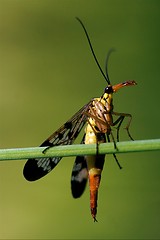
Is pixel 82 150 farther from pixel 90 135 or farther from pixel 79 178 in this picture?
pixel 79 178

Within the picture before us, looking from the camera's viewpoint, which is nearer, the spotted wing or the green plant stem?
the green plant stem

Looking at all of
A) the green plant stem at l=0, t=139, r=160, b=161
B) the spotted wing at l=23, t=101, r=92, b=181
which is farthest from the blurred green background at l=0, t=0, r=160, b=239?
the green plant stem at l=0, t=139, r=160, b=161

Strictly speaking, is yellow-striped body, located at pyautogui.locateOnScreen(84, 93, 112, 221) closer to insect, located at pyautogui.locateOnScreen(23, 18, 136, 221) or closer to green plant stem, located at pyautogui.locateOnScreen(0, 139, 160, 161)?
insect, located at pyautogui.locateOnScreen(23, 18, 136, 221)

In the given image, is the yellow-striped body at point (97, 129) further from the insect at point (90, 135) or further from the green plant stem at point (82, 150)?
the green plant stem at point (82, 150)

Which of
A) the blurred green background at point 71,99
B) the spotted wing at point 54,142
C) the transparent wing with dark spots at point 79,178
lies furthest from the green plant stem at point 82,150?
the blurred green background at point 71,99

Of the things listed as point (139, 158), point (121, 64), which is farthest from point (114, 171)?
point (121, 64)

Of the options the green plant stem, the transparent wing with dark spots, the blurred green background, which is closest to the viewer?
the green plant stem
